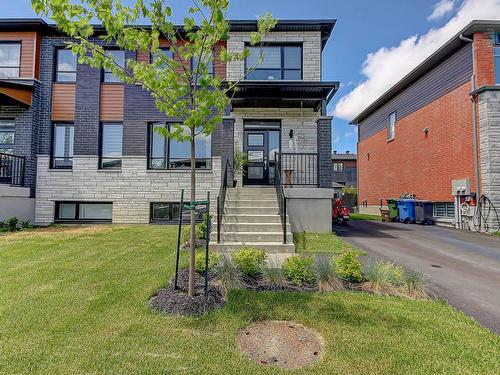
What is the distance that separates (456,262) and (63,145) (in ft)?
44.1

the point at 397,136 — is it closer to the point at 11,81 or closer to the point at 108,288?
the point at 108,288

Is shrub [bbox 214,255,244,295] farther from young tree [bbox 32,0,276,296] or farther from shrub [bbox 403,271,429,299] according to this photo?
shrub [bbox 403,271,429,299]

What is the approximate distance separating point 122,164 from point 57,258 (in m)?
5.84

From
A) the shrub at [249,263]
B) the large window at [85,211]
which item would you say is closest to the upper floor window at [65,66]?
the large window at [85,211]

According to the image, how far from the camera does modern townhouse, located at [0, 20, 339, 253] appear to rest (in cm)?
1063

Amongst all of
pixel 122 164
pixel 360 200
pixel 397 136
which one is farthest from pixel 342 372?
pixel 360 200

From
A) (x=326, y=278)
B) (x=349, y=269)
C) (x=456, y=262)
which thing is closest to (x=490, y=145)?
(x=456, y=262)

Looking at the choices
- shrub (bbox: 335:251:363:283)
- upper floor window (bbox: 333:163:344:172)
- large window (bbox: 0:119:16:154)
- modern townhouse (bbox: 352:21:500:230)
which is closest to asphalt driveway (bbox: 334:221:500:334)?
shrub (bbox: 335:251:363:283)

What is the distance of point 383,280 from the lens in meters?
4.04

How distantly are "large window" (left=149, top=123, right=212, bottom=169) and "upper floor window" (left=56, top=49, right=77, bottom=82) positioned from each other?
12.8ft

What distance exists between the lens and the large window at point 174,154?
435 inches

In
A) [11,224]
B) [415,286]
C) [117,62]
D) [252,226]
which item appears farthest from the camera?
[117,62]

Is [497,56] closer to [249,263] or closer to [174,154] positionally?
[249,263]

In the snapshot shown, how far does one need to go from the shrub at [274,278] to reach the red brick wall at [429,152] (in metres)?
10.7
